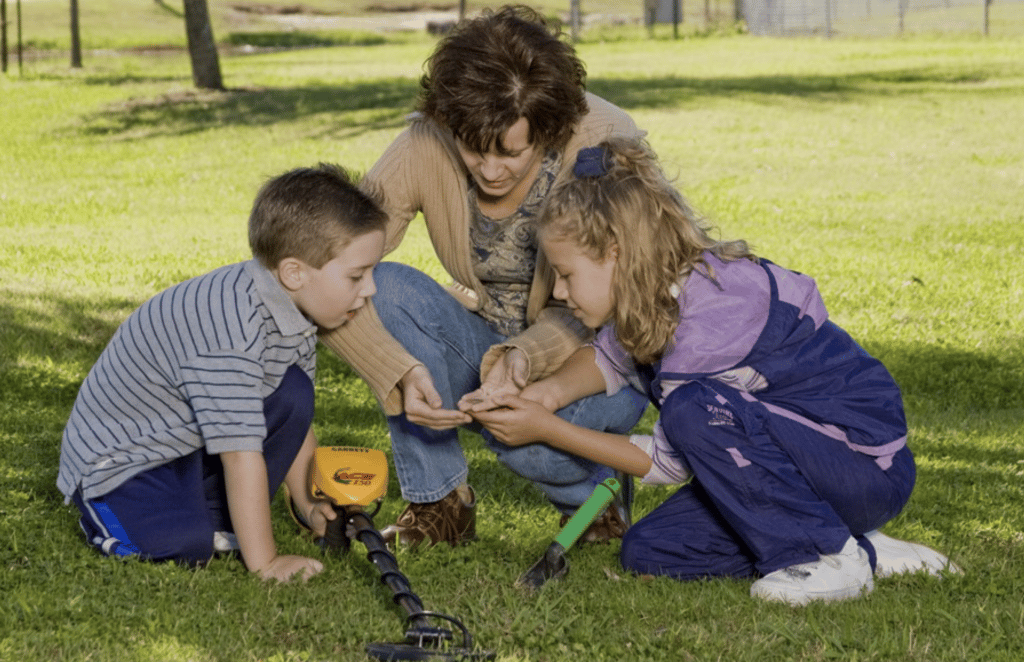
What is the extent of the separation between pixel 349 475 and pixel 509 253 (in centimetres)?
94

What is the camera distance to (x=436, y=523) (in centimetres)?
358

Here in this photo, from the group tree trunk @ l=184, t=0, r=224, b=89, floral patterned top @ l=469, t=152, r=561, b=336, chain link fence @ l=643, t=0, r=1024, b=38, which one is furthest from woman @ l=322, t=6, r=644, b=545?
chain link fence @ l=643, t=0, r=1024, b=38

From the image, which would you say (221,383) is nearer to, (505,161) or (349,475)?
(349,475)

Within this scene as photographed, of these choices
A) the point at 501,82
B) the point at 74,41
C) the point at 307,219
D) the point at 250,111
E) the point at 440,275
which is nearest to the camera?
the point at 307,219

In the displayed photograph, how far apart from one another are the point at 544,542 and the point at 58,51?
28917 mm

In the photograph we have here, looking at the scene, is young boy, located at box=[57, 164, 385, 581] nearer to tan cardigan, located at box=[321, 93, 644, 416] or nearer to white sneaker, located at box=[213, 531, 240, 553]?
white sneaker, located at box=[213, 531, 240, 553]

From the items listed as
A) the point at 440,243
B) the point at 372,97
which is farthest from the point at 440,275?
the point at 372,97

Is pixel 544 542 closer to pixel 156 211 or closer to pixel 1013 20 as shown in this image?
pixel 156 211

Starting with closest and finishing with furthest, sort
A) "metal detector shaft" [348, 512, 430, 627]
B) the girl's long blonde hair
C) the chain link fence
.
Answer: "metal detector shaft" [348, 512, 430, 627], the girl's long blonde hair, the chain link fence

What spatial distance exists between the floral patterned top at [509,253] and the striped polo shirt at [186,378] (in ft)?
2.30

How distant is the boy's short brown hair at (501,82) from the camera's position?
3350mm

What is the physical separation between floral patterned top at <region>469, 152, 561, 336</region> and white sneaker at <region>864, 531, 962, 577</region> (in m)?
1.26

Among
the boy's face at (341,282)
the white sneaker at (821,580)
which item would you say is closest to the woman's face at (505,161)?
the boy's face at (341,282)

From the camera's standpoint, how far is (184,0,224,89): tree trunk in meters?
16.9
